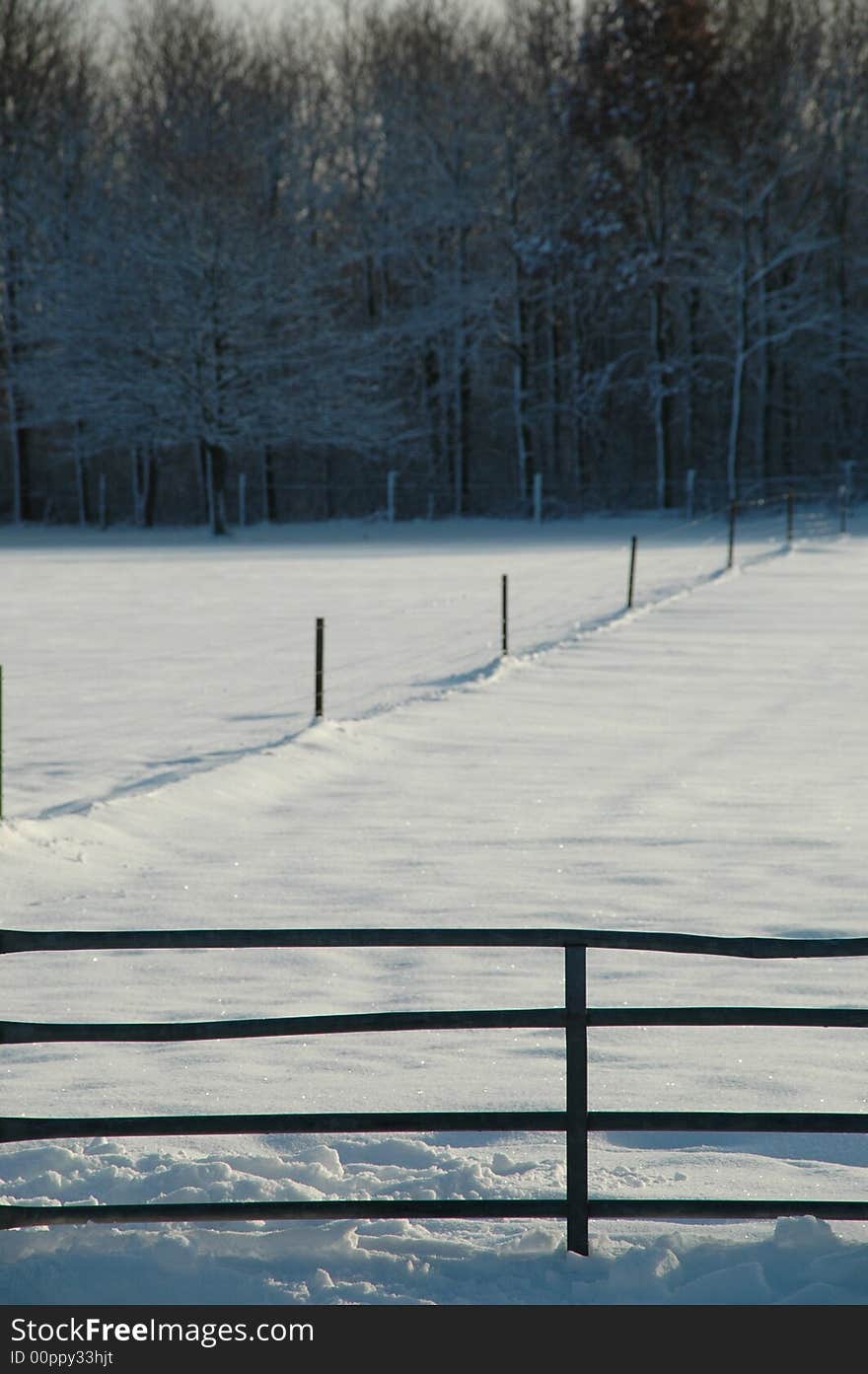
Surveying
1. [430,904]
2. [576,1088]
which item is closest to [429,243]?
[430,904]

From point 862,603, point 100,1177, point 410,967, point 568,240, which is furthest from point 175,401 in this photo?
point 100,1177

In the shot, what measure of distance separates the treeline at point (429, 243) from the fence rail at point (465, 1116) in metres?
40.6

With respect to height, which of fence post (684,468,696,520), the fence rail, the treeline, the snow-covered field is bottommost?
the snow-covered field

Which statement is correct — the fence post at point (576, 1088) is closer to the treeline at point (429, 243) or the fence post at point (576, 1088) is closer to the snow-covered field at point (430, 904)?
the snow-covered field at point (430, 904)

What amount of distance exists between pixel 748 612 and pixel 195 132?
32.9m

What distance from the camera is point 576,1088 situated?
13.3 ft

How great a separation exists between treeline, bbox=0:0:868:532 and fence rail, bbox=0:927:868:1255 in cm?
4055

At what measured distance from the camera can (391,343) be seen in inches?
1986

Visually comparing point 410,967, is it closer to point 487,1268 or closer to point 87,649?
point 487,1268

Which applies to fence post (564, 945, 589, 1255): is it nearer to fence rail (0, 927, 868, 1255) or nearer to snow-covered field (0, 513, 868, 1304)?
fence rail (0, 927, 868, 1255)

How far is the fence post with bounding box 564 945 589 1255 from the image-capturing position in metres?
3.98

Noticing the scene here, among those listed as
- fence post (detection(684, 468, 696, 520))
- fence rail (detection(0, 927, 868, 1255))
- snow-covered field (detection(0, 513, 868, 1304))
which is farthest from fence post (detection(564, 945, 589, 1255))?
fence post (detection(684, 468, 696, 520))

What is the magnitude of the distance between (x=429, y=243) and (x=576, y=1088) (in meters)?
48.7

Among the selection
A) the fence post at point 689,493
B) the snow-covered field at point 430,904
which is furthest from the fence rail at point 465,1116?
the fence post at point 689,493
